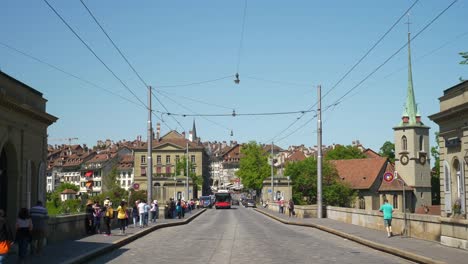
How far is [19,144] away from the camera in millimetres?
23938

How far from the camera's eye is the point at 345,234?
99.3 feet

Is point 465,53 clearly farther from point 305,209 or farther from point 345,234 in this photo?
point 305,209

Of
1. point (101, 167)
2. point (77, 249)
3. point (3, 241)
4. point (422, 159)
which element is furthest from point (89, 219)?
point (101, 167)

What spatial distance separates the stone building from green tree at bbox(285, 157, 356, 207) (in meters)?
79.1

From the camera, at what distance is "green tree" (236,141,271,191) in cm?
13138

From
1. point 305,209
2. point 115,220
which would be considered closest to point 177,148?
point 305,209

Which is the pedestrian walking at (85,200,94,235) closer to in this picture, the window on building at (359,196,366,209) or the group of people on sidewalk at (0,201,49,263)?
the group of people on sidewalk at (0,201,49,263)

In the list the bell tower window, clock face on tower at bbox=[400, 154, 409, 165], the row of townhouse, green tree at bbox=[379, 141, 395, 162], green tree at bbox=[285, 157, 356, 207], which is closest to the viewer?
green tree at bbox=[285, 157, 356, 207]

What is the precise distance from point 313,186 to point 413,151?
2784cm

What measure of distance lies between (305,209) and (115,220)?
21.3 m

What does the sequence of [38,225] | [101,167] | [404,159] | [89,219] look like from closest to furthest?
[38,225] → [89,219] → [404,159] → [101,167]

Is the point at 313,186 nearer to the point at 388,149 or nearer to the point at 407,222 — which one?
the point at 388,149

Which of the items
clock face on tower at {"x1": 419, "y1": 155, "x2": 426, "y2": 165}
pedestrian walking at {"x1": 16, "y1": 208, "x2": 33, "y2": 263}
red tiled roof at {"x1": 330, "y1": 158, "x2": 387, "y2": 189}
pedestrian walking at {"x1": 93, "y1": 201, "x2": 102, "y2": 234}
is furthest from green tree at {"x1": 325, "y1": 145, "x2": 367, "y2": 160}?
pedestrian walking at {"x1": 16, "y1": 208, "x2": 33, "y2": 263}

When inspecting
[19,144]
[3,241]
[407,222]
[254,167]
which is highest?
[254,167]
